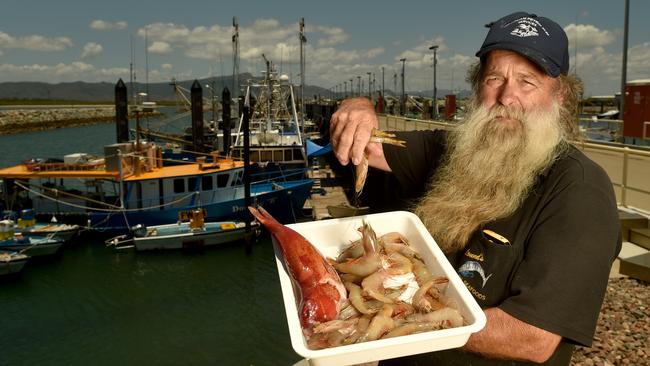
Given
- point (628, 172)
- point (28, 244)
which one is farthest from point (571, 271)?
point (28, 244)

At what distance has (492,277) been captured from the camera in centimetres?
194

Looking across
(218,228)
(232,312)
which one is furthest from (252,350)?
(218,228)

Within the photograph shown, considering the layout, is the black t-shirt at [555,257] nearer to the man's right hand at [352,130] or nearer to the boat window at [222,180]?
the man's right hand at [352,130]

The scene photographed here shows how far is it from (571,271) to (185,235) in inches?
745

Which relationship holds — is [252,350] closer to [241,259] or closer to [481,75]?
[241,259]

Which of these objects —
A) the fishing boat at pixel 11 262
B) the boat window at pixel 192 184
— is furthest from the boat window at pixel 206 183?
the fishing boat at pixel 11 262

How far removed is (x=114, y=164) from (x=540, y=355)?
21.8 metres

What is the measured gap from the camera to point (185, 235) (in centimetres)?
1909

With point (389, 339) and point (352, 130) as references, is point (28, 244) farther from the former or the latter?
point (389, 339)

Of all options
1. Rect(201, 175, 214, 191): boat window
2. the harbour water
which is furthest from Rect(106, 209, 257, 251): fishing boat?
Rect(201, 175, 214, 191): boat window

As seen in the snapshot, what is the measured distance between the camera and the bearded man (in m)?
1.62

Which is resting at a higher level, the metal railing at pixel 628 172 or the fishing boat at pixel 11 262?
the metal railing at pixel 628 172

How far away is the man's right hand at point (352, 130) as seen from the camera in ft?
7.33

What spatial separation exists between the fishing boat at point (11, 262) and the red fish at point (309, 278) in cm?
1879
